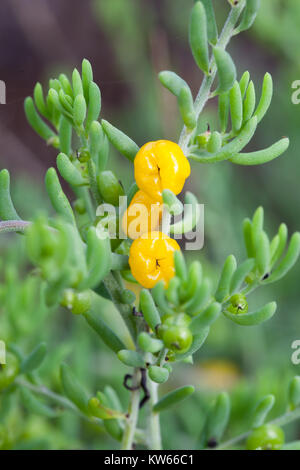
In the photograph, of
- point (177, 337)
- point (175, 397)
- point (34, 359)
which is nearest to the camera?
point (177, 337)

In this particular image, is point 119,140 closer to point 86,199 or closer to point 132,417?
point 86,199

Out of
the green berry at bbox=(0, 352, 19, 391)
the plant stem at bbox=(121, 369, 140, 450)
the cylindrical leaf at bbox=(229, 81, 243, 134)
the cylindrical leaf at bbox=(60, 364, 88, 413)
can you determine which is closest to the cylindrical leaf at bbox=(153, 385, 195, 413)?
the plant stem at bbox=(121, 369, 140, 450)

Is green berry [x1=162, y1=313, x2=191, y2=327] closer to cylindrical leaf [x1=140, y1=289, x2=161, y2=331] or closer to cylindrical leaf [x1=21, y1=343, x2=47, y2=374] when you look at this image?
cylindrical leaf [x1=140, y1=289, x2=161, y2=331]

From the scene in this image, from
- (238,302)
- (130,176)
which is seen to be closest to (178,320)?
(238,302)

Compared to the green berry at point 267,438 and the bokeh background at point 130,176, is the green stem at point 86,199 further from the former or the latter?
the green berry at point 267,438

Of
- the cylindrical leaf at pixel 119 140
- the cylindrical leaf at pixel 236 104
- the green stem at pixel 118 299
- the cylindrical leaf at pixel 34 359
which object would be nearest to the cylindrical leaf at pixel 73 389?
the cylindrical leaf at pixel 34 359
